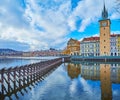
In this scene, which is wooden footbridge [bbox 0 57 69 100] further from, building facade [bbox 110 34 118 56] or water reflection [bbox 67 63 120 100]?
building facade [bbox 110 34 118 56]

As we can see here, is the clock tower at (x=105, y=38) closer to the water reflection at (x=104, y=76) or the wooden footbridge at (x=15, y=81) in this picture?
the water reflection at (x=104, y=76)

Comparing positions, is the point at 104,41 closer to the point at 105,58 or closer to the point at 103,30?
the point at 103,30

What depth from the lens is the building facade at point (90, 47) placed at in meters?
120

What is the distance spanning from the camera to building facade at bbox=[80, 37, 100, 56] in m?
120

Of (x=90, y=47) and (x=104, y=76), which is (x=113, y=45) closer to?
(x=90, y=47)

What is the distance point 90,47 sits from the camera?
405 feet

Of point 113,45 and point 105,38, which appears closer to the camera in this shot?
point 105,38

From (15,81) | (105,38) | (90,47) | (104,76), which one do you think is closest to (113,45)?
(105,38)

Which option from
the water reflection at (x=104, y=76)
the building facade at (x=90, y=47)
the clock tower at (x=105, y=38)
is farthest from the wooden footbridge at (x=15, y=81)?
the building facade at (x=90, y=47)

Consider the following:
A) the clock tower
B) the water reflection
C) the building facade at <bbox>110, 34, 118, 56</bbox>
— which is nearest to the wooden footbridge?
the water reflection

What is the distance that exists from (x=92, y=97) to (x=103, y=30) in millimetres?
94200

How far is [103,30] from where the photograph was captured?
4203 inches

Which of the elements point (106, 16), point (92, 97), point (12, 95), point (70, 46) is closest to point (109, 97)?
point (92, 97)

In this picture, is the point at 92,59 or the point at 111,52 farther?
the point at 111,52
